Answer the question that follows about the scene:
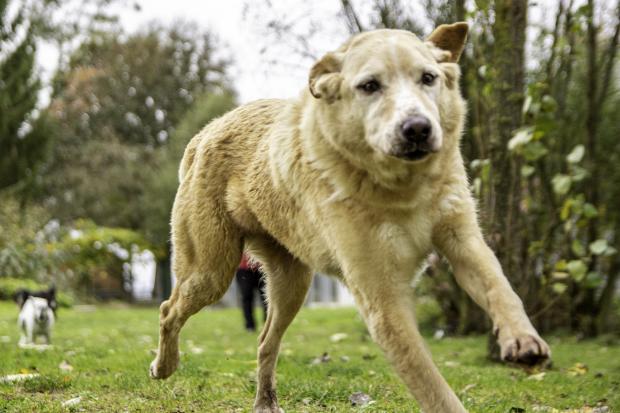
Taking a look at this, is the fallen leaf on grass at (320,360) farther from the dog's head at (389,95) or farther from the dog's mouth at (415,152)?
the dog's mouth at (415,152)

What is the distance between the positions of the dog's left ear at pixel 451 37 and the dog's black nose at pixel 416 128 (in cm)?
79

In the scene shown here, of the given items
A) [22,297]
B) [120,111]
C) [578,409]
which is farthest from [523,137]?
[120,111]

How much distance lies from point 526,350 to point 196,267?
2.20 m

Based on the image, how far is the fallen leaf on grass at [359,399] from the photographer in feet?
15.6

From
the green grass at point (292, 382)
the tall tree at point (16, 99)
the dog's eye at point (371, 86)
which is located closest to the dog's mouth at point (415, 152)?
the dog's eye at point (371, 86)

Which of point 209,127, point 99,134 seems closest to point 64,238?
point 99,134

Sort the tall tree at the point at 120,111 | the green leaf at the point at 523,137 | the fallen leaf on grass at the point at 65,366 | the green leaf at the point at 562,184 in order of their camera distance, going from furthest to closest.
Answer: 1. the tall tree at the point at 120,111
2. the fallen leaf on grass at the point at 65,366
3. the green leaf at the point at 562,184
4. the green leaf at the point at 523,137

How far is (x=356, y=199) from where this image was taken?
11.3 ft

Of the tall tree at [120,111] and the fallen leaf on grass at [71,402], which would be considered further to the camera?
the tall tree at [120,111]

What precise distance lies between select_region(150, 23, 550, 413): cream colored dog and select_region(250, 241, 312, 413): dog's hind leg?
0.44 m

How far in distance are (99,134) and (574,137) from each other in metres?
24.4

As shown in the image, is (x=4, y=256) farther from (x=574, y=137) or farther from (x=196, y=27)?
(x=196, y=27)

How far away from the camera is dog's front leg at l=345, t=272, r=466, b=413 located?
309 cm

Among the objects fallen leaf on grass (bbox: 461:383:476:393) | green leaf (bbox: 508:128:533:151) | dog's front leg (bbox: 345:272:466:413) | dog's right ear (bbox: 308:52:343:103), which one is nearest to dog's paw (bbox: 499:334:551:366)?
dog's front leg (bbox: 345:272:466:413)
